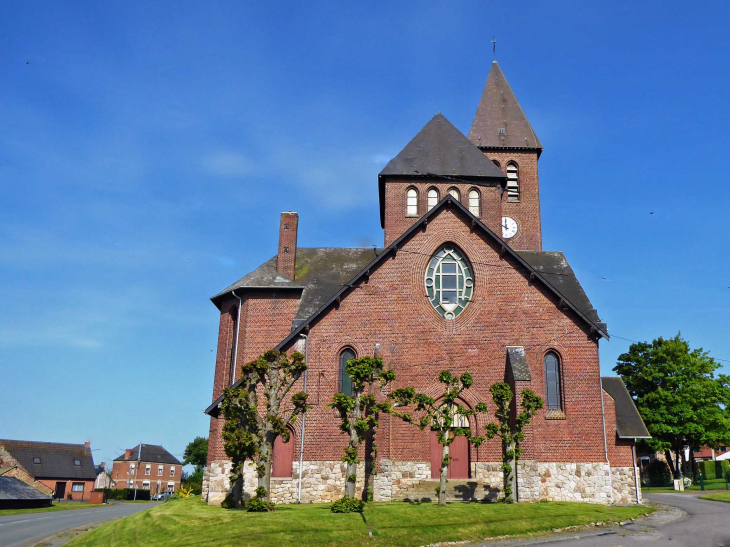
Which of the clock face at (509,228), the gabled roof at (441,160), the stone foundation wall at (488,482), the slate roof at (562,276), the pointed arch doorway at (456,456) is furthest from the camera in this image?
the clock face at (509,228)

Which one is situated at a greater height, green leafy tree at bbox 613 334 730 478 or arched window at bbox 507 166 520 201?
arched window at bbox 507 166 520 201

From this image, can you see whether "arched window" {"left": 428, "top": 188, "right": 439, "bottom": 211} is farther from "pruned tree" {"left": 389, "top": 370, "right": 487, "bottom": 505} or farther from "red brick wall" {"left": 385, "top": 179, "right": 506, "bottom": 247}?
"pruned tree" {"left": 389, "top": 370, "right": 487, "bottom": 505}

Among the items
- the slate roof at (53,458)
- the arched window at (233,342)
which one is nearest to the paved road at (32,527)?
the arched window at (233,342)

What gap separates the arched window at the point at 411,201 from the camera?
35.0 metres

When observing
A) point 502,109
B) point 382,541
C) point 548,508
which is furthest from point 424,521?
point 502,109

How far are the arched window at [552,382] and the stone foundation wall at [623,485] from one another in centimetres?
329

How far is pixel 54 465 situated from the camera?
234 feet

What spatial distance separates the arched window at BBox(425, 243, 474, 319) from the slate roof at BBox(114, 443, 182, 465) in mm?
79138

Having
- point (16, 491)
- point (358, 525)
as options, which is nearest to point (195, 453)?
point (16, 491)

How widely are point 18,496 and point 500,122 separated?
44.2m

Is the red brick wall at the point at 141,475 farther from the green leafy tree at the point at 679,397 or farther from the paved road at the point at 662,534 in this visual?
the paved road at the point at 662,534

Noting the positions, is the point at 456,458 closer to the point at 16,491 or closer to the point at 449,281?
the point at 449,281

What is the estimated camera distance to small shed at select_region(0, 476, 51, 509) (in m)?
46.1

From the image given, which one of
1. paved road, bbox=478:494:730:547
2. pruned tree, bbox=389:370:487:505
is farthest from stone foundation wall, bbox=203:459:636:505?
paved road, bbox=478:494:730:547
